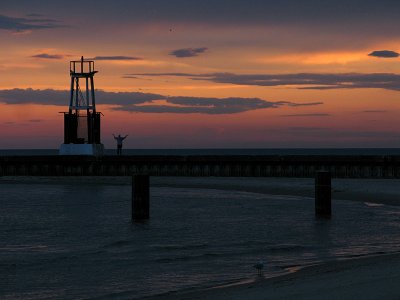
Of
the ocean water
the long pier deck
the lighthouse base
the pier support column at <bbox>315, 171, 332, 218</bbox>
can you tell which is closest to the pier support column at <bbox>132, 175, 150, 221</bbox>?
the ocean water

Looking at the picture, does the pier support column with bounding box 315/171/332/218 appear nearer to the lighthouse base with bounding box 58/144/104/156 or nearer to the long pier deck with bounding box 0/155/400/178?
the long pier deck with bounding box 0/155/400/178

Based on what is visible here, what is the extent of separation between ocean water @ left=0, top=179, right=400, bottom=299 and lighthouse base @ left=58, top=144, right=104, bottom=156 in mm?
19476

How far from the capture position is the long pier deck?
5134cm

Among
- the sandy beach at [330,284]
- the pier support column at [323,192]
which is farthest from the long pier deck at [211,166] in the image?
the sandy beach at [330,284]

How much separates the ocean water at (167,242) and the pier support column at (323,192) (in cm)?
48

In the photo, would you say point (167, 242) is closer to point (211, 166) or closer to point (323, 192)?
point (323, 192)

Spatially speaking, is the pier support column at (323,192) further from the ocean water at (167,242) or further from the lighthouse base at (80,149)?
the lighthouse base at (80,149)

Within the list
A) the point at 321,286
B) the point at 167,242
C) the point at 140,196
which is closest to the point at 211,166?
the point at 140,196

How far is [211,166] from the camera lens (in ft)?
181

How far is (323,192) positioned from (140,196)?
7439mm

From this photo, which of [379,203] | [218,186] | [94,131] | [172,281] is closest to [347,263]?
[172,281]

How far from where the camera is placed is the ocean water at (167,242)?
608 inches

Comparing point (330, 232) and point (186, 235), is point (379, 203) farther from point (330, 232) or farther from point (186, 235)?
point (186, 235)

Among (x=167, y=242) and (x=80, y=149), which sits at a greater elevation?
(x=80, y=149)
